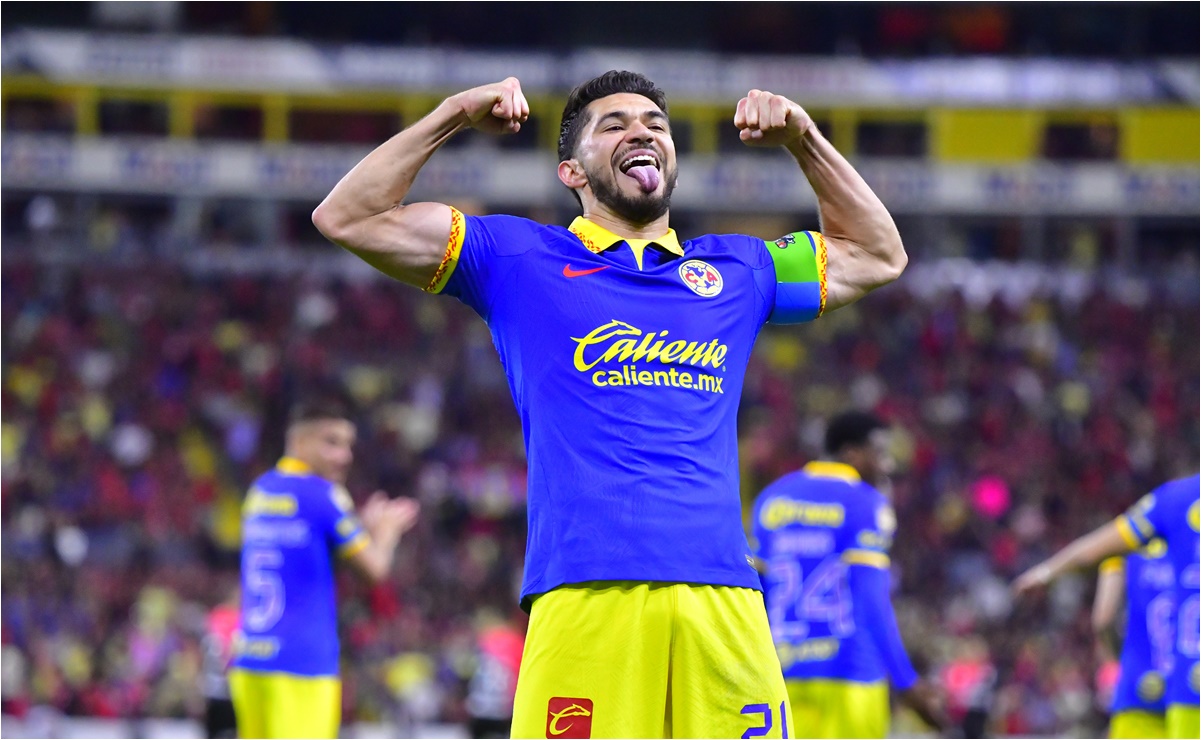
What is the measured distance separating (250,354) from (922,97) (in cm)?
1134

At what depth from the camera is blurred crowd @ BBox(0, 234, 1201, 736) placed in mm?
16500

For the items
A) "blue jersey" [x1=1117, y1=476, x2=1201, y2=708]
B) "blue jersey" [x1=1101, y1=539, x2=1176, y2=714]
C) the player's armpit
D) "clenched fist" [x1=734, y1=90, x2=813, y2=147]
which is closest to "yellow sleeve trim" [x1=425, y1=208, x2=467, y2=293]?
the player's armpit

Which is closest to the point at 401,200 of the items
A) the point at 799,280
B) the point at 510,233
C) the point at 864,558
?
the point at 510,233

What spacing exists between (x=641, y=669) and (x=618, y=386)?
69 cm

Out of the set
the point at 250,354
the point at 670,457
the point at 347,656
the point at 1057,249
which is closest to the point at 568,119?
the point at 670,457

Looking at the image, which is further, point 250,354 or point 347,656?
point 250,354

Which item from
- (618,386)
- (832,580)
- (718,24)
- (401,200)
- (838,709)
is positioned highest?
(718,24)

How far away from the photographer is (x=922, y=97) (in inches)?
974

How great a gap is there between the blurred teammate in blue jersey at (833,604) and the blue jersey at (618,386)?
159 inches

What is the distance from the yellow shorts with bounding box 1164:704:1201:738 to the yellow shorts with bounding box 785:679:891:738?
1.54 m

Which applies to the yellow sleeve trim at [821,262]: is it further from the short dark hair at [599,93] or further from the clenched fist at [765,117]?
the short dark hair at [599,93]

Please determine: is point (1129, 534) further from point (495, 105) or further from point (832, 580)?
point (495, 105)

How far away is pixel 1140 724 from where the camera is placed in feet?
23.9

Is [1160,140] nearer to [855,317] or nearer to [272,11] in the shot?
[855,317]
